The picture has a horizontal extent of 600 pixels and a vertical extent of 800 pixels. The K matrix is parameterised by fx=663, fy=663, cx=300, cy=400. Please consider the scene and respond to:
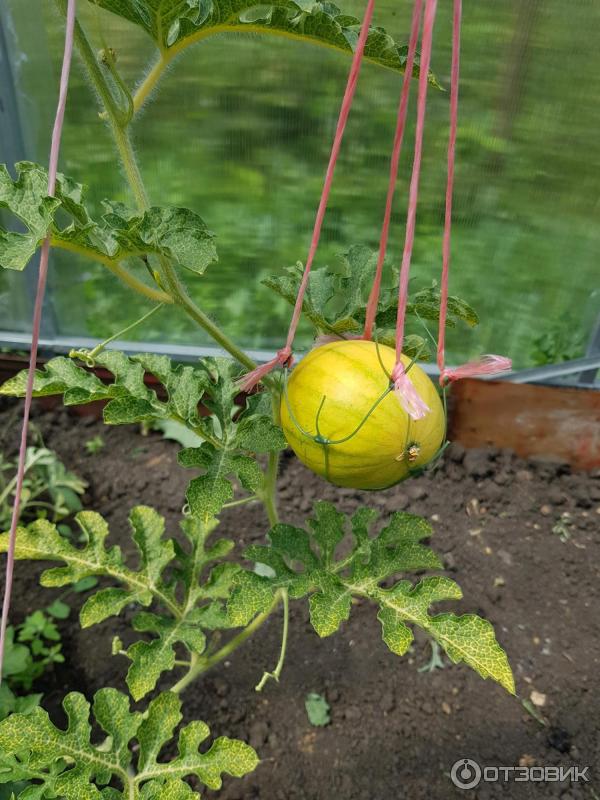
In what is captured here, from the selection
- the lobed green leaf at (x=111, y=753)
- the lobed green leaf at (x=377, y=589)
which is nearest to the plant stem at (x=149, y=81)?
the lobed green leaf at (x=377, y=589)

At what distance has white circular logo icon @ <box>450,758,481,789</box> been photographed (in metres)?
1.67

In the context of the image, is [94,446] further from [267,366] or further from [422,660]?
[267,366]

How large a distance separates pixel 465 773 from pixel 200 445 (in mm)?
1157

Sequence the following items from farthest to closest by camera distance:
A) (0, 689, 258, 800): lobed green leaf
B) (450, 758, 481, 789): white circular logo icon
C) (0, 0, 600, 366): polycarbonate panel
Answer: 1. (0, 0, 600, 366): polycarbonate panel
2. (450, 758, 481, 789): white circular logo icon
3. (0, 689, 258, 800): lobed green leaf

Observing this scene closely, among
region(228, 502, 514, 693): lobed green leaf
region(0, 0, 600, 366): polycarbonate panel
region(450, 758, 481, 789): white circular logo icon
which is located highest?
region(0, 0, 600, 366): polycarbonate panel

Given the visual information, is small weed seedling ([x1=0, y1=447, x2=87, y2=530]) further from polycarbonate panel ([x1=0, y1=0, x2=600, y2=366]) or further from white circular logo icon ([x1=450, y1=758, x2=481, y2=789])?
white circular logo icon ([x1=450, y1=758, x2=481, y2=789])

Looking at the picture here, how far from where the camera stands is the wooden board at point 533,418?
8.55 ft

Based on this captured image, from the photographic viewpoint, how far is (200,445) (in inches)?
48.0

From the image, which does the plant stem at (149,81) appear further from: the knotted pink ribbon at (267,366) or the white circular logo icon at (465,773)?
the white circular logo icon at (465,773)

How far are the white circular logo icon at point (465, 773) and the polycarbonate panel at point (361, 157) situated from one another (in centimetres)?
154

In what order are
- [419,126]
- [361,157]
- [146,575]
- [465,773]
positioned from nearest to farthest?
[419,126] < [146,575] < [465,773] < [361,157]

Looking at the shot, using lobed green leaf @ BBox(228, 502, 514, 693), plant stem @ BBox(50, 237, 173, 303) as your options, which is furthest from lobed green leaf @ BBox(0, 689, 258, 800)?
plant stem @ BBox(50, 237, 173, 303)

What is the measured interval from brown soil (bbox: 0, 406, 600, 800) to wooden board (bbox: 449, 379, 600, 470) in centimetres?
9

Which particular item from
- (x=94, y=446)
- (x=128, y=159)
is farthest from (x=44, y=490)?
(x=128, y=159)
